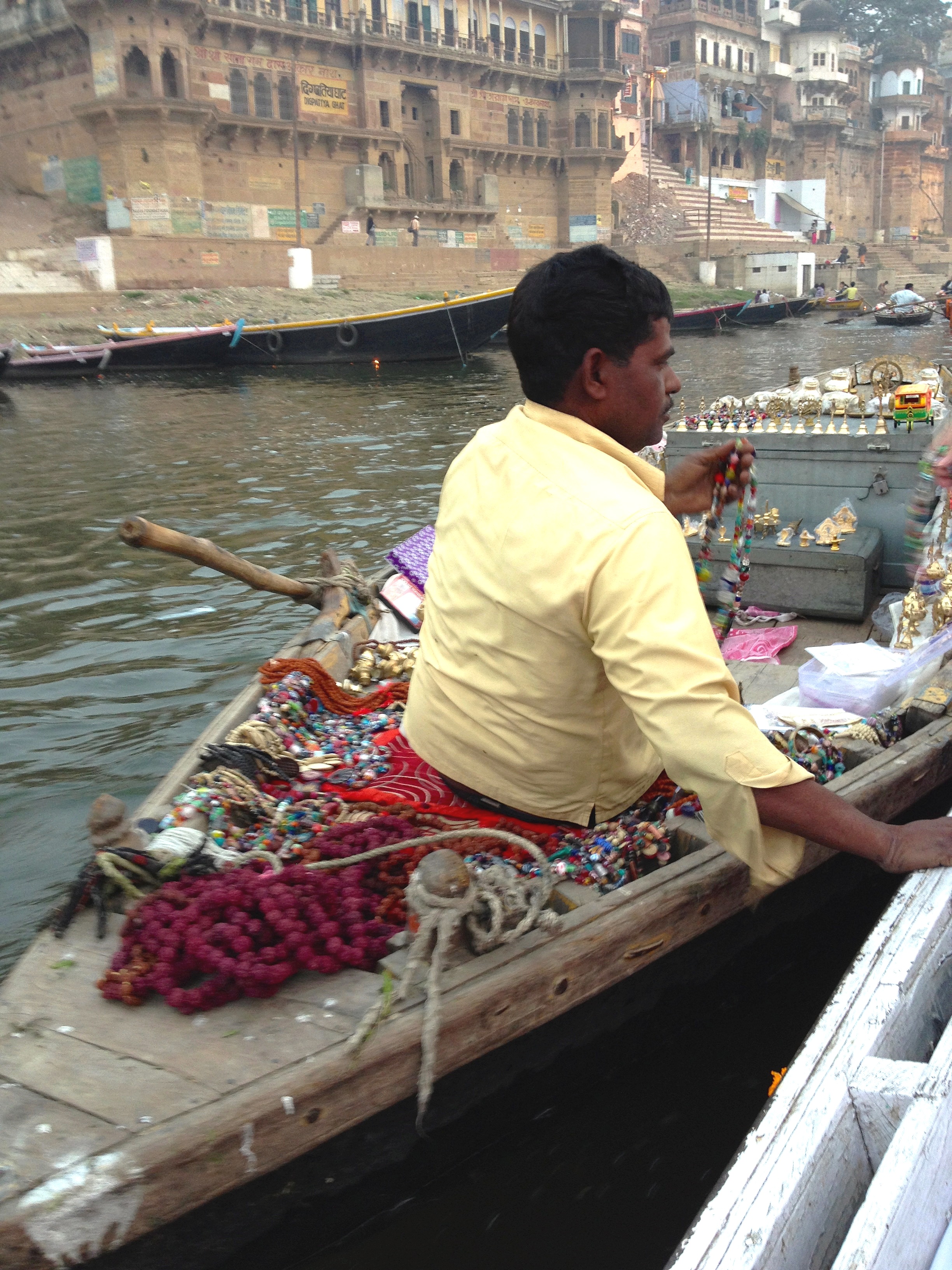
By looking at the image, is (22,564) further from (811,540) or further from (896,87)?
(896,87)

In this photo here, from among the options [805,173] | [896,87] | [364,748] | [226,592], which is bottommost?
[226,592]

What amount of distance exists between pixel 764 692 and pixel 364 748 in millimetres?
1551

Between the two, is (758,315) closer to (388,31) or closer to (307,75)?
(388,31)

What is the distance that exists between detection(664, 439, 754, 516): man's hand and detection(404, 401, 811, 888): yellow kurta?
0.48m

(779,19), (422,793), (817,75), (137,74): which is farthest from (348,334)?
(817,75)

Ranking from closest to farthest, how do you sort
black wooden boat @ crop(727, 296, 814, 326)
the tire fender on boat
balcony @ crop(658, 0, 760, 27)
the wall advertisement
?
the tire fender on boat, the wall advertisement, black wooden boat @ crop(727, 296, 814, 326), balcony @ crop(658, 0, 760, 27)

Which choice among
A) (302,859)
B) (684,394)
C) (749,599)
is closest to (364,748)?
(302,859)

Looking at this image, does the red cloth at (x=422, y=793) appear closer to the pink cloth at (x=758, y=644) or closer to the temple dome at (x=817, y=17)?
the pink cloth at (x=758, y=644)

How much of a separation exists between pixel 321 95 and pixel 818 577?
39819 mm

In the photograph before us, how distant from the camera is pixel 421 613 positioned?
4578 millimetres

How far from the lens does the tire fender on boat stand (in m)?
24.3

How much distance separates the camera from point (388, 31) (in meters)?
40.2

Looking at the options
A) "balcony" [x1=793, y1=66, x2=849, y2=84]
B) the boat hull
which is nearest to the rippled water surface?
the boat hull

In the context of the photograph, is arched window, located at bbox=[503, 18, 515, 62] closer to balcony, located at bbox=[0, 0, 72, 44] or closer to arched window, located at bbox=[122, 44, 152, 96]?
arched window, located at bbox=[122, 44, 152, 96]
